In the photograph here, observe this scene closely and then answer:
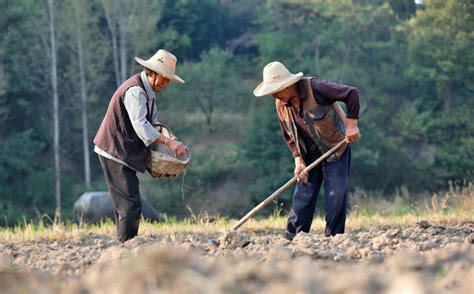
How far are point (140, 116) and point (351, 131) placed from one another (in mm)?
1759

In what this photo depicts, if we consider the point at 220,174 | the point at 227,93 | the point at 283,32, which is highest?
the point at 283,32

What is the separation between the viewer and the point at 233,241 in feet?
22.5

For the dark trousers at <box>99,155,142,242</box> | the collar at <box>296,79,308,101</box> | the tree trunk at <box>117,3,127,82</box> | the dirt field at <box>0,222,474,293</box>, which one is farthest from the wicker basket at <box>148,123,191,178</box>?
the tree trunk at <box>117,3,127,82</box>

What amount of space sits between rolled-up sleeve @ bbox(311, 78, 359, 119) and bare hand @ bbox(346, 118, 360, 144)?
0.05 meters

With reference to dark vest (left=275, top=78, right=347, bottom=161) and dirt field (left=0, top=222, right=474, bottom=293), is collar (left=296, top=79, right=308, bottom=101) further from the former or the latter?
dirt field (left=0, top=222, right=474, bottom=293)

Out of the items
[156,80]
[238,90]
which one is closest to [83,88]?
[238,90]

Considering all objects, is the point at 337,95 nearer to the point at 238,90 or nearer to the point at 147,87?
the point at 147,87

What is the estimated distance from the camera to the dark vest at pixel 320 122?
7.86 meters

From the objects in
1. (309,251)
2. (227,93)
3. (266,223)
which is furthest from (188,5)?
(309,251)

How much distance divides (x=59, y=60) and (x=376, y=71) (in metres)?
13.5

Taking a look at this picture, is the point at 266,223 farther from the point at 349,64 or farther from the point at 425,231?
the point at 349,64

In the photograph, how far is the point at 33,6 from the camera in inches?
1470

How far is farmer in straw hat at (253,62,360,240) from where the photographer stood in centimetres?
777

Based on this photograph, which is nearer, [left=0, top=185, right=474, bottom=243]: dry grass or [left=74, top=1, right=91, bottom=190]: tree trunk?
[left=0, top=185, right=474, bottom=243]: dry grass
